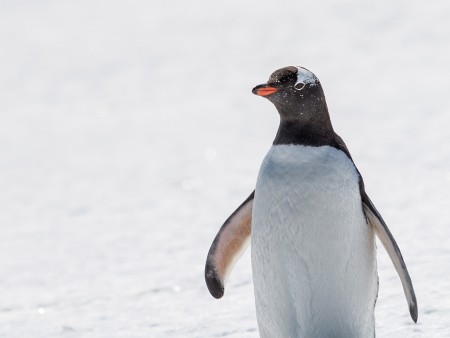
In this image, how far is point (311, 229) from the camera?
9.49 feet

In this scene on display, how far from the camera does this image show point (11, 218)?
6598 mm

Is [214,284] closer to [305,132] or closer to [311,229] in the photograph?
[311,229]

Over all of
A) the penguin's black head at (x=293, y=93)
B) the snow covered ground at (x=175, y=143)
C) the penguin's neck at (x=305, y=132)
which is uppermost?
the penguin's black head at (x=293, y=93)

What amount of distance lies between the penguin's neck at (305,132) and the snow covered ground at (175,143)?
31.5 inches

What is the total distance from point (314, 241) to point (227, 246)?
46 centimetres

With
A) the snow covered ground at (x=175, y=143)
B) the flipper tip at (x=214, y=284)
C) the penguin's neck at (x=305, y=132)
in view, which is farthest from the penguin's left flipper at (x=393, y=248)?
the flipper tip at (x=214, y=284)

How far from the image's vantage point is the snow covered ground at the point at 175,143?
4363mm

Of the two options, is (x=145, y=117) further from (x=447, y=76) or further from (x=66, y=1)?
(x=66, y=1)

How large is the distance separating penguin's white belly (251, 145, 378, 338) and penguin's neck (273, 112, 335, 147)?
2cm

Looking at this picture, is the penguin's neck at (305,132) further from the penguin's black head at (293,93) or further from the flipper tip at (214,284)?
the flipper tip at (214,284)

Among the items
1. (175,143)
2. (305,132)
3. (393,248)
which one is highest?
(305,132)

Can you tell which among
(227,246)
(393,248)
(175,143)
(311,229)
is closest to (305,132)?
(311,229)

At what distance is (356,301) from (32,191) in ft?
15.4

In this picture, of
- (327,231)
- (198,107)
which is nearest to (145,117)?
(198,107)
